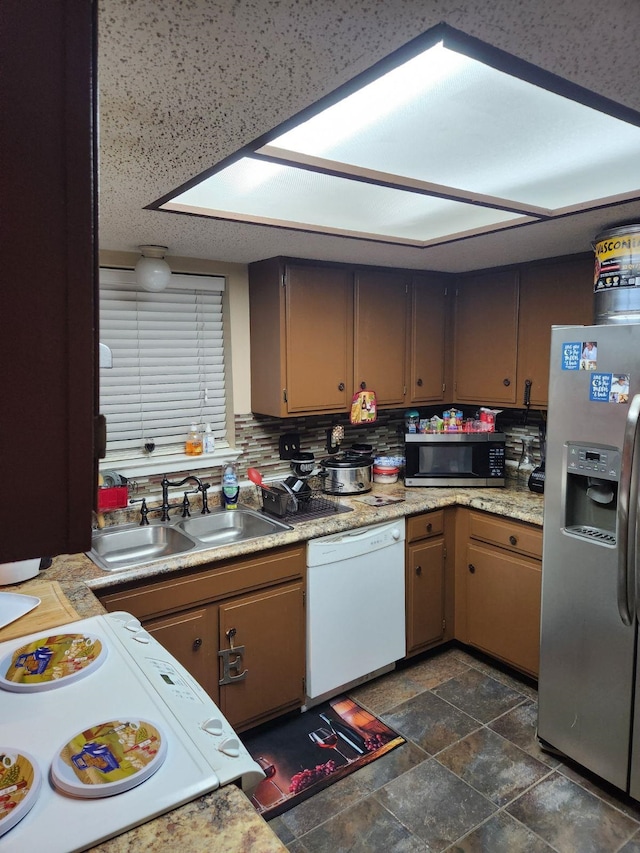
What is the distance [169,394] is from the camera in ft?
9.38

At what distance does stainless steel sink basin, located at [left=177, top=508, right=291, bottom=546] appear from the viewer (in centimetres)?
267

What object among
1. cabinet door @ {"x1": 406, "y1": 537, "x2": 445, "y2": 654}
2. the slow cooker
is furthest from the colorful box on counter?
cabinet door @ {"x1": 406, "y1": 537, "x2": 445, "y2": 654}

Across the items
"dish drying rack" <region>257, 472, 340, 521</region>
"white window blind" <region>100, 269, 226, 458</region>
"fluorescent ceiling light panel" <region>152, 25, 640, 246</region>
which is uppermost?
"fluorescent ceiling light panel" <region>152, 25, 640, 246</region>

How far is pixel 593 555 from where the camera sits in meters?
2.07

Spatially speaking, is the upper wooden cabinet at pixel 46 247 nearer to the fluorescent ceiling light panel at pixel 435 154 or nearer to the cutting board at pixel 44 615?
the fluorescent ceiling light panel at pixel 435 154

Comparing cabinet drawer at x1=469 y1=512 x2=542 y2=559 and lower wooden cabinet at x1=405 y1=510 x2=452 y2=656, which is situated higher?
cabinet drawer at x1=469 y1=512 x2=542 y2=559

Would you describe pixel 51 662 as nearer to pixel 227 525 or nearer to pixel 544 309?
pixel 227 525

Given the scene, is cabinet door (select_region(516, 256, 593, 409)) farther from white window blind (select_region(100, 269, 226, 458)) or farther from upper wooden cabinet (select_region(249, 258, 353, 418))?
white window blind (select_region(100, 269, 226, 458))

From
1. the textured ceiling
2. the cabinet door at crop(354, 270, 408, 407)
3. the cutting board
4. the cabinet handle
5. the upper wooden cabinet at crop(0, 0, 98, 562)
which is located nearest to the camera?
the upper wooden cabinet at crop(0, 0, 98, 562)

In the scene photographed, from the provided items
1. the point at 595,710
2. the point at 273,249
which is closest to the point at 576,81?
the point at 273,249

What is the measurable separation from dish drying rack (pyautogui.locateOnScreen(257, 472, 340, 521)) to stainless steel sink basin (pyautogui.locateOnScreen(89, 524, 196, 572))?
0.47 meters

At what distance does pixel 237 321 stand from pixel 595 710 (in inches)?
93.8

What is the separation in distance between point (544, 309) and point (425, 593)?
1642 mm

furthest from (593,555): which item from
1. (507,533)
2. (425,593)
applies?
(425,593)
